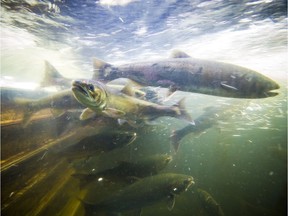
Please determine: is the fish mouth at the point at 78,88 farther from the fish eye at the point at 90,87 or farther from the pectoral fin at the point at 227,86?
the pectoral fin at the point at 227,86

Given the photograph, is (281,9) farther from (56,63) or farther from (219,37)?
(56,63)

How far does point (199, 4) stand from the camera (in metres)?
11.2

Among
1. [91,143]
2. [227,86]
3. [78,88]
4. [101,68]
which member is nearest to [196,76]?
[227,86]

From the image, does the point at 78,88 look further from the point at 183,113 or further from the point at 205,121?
the point at 205,121

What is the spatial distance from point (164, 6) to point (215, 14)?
11.3 ft

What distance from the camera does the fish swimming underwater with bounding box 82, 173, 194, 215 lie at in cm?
645

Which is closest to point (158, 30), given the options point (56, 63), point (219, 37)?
point (219, 37)

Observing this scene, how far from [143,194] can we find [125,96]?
3763 mm

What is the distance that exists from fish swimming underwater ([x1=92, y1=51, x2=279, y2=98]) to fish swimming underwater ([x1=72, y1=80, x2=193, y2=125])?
1.63 ft

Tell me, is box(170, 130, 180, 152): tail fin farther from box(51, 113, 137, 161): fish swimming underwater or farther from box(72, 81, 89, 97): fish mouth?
box(72, 81, 89, 97): fish mouth

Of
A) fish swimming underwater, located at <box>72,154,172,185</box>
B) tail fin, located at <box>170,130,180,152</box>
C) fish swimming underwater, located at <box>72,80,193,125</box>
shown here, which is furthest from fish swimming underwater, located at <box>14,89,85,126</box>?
tail fin, located at <box>170,130,180,152</box>

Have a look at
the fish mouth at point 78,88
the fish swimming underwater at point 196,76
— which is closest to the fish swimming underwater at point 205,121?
the fish swimming underwater at point 196,76

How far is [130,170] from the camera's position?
6.77 meters

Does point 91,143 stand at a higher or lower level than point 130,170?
higher
